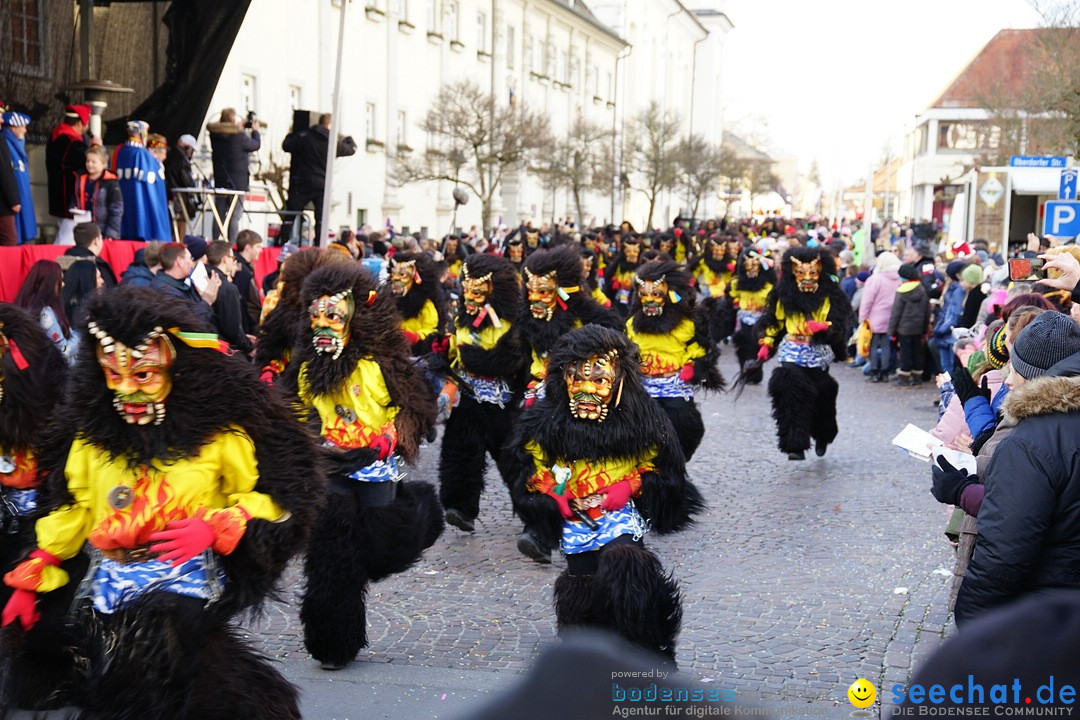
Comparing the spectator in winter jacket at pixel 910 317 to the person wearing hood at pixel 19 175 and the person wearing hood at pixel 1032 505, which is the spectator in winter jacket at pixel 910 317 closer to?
the person wearing hood at pixel 19 175

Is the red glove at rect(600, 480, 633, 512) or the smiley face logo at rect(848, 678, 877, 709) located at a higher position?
the red glove at rect(600, 480, 633, 512)

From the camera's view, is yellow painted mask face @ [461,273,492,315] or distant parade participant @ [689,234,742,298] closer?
yellow painted mask face @ [461,273,492,315]

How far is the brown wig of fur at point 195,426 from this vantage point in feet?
14.9

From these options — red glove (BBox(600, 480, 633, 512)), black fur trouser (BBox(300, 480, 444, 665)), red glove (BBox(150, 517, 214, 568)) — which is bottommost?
black fur trouser (BBox(300, 480, 444, 665))

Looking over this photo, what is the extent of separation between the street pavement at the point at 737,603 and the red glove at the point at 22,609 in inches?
40.1

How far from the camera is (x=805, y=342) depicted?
457 inches

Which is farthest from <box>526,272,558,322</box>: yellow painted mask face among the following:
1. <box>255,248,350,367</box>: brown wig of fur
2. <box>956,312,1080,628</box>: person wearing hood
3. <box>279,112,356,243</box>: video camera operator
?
<box>279,112,356,243</box>: video camera operator

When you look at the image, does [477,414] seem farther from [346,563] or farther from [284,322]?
[346,563]

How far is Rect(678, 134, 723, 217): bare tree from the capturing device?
176 ft

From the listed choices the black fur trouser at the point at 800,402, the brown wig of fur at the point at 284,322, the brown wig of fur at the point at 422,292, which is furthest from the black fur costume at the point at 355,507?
the black fur trouser at the point at 800,402

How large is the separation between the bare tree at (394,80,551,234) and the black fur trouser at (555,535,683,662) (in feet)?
83.0

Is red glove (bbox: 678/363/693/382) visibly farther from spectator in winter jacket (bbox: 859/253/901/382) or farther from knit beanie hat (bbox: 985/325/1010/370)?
spectator in winter jacket (bbox: 859/253/901/382)

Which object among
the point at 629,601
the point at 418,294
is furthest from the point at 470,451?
the point at 629,601

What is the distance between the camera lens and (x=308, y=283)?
6293mm
